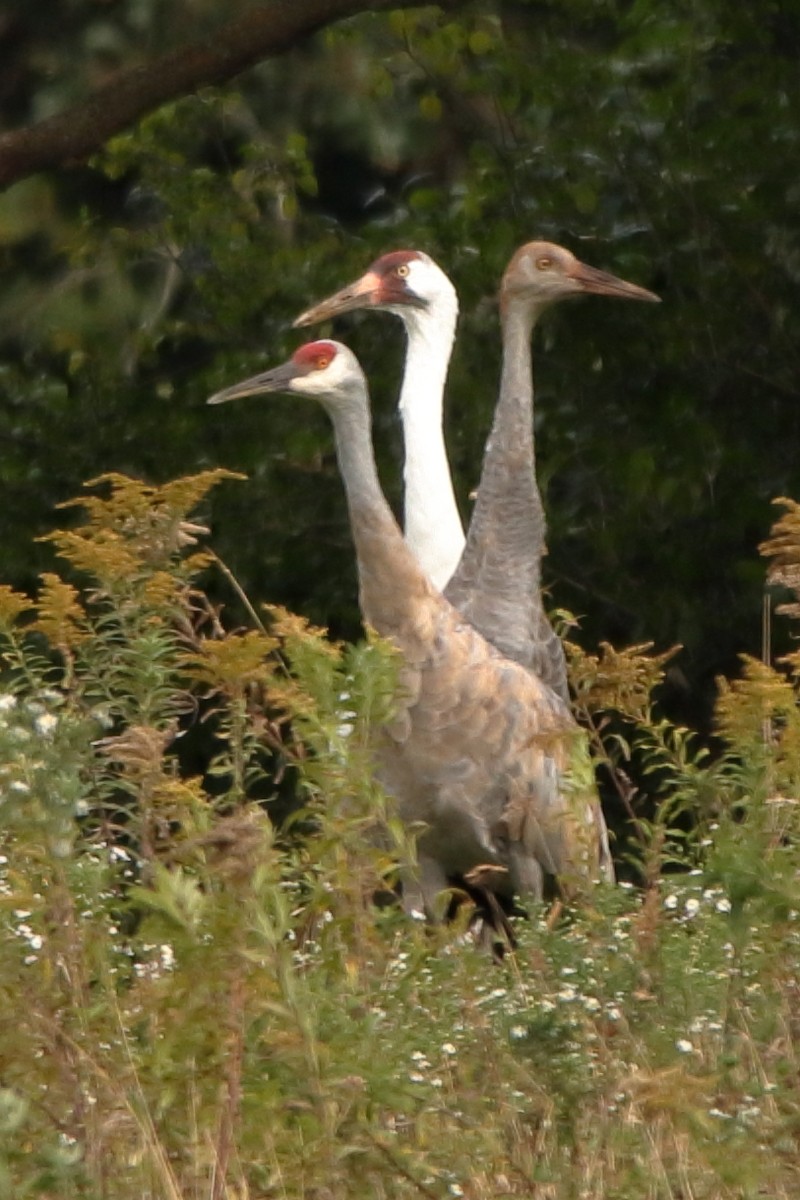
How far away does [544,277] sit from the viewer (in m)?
8.00

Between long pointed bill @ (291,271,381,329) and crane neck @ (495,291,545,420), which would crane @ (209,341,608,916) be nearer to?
crane neck @ (495,291,545,420)

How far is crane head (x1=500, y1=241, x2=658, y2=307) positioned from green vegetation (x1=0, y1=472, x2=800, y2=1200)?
3.85 metres

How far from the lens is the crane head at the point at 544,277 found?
7.98 meters

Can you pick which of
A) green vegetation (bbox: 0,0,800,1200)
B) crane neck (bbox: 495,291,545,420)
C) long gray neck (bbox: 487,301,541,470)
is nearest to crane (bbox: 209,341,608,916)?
green vegetation (bbox: 0,0,800,1200)

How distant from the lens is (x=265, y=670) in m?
3.71

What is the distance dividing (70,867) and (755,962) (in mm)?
905

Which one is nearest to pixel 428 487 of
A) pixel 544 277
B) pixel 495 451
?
pixel 495 451

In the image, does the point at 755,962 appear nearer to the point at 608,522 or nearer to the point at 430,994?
the point at 430,994

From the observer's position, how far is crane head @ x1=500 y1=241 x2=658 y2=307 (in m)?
7.98

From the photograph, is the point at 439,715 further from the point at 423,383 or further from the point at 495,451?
the point at 423,383

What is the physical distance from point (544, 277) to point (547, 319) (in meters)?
1.43

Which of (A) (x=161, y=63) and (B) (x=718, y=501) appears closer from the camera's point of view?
(A) (x=161, y=63)

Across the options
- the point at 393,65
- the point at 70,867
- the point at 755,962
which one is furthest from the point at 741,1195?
the point at 393,65

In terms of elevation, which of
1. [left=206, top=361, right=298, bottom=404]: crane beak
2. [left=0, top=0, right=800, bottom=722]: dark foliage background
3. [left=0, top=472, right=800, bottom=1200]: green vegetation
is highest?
[left=0, top=472, right=800, bottom=1200]: green vegetation
